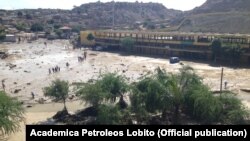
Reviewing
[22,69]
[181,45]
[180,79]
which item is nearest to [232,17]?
[181,45]

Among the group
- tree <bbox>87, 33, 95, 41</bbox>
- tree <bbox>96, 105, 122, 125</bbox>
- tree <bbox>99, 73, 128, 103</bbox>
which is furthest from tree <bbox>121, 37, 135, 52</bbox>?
tree <bbox>96, 105, 122, 125</bbox>

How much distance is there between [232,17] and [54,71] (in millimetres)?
67709

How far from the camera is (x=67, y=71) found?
2504 inches

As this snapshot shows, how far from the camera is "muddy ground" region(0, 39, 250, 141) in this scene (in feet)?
139

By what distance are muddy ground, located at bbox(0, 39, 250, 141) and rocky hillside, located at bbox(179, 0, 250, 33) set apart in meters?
38.6

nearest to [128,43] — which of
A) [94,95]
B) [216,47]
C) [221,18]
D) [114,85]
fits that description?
[216,47]

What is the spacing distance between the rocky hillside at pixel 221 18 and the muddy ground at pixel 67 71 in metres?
38.6

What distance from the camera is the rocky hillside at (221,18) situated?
10395 cm

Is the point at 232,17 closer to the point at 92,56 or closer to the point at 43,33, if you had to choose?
the point at 92,56

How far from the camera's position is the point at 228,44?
216 ft

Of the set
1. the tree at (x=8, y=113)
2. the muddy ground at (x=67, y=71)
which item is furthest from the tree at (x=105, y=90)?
the muddy ground at (x=67, y=71)
